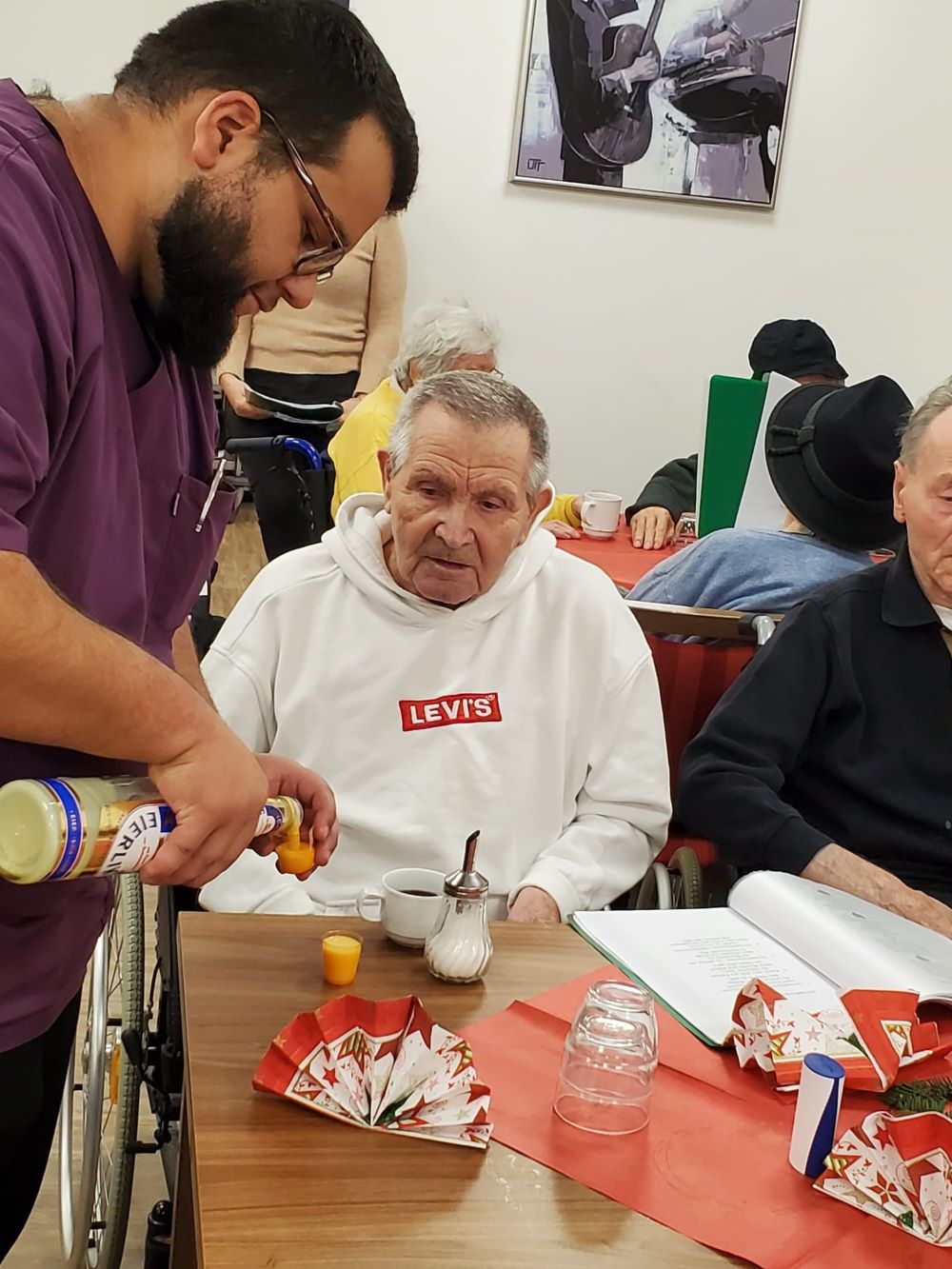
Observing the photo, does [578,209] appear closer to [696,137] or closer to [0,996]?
[696,137]

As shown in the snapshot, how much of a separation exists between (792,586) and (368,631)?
0.81 m

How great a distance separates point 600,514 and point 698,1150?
2.66 m

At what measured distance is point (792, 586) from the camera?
7.30ft

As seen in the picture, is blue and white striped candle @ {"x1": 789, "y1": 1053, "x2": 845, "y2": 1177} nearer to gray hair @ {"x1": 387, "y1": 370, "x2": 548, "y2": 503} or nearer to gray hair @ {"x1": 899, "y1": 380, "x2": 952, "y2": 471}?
gray hair @ {"x1": 387, "y1": 370, "x2": 548, "y2": 503}

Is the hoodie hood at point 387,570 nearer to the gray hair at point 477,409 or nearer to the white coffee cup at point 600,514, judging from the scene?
the gray hair at point 477,409

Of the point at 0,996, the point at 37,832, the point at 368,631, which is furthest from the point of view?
the point at 368,631

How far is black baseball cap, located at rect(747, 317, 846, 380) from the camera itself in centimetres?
420

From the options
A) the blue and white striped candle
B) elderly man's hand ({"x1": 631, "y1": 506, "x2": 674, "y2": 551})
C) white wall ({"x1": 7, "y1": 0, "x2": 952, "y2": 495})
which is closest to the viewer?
the blue and white striped candle

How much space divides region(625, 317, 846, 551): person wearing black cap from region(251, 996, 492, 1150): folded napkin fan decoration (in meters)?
2.84

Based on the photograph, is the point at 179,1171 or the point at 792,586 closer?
the point at 179,1171

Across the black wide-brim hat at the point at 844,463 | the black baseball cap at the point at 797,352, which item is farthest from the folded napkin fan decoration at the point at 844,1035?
the black baseball cap at the point at 797,352

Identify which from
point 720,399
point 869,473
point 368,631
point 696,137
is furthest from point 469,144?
point 368,631

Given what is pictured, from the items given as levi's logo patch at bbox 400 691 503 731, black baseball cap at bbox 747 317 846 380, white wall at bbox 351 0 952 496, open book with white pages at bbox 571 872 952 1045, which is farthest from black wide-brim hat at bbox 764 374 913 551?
white wall at bbox 351 0 952 496

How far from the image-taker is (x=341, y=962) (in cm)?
119
